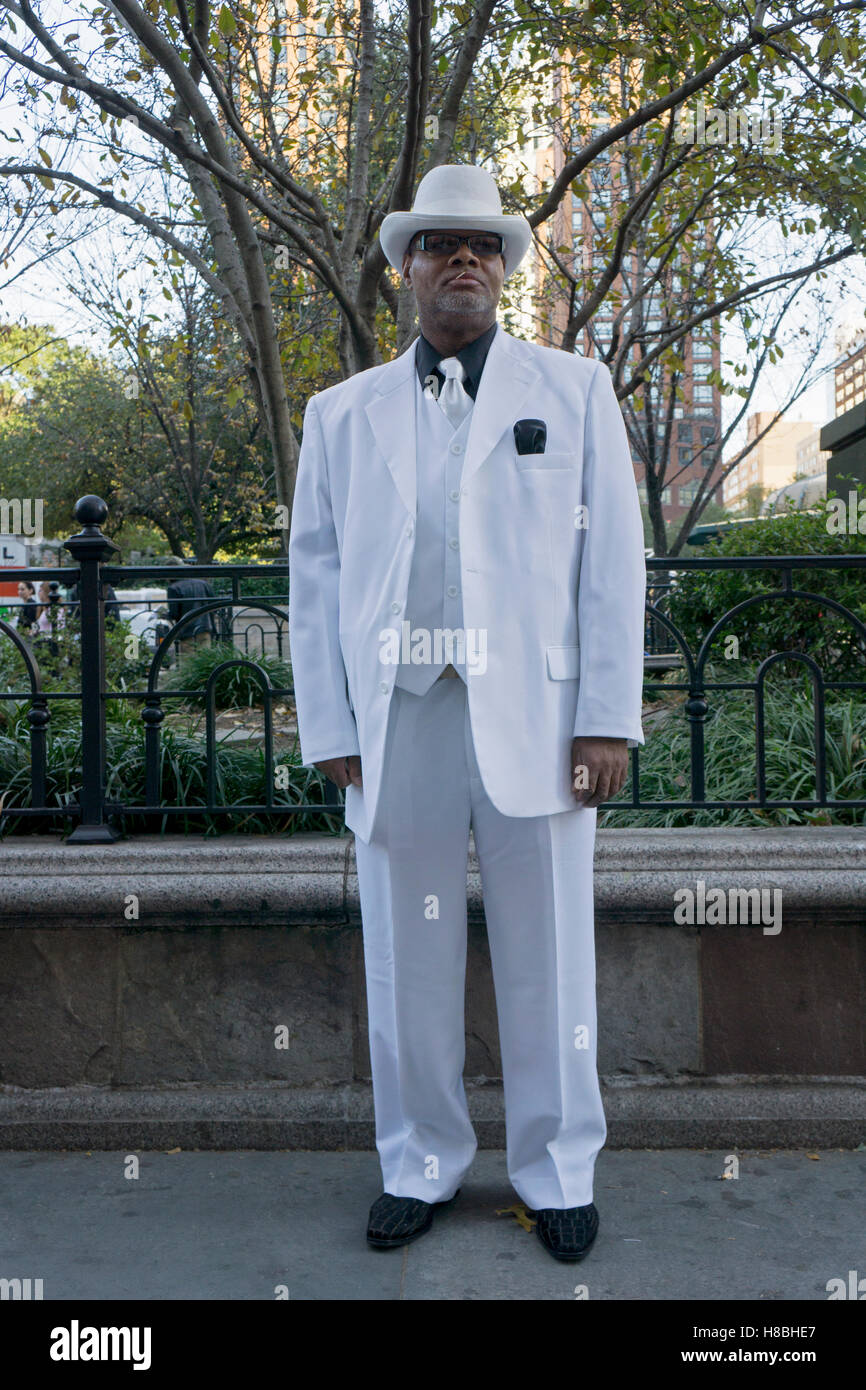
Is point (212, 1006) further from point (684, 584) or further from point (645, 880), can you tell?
point (684, 584)

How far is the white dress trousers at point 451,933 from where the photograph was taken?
302 centimetres

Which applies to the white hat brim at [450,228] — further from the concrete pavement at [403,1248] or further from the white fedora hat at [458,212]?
the concrete pavement at [403,1248]

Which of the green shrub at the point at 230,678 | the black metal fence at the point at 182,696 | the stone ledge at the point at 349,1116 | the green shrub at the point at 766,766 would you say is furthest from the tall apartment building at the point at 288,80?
the stone ledge at the point at 349,1116

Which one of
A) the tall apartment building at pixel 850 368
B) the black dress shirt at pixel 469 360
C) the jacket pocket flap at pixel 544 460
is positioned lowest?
the jacket pocket flap at pixel 544 460

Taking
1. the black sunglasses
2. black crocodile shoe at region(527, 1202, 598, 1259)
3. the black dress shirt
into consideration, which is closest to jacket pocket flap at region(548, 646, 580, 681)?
the black dress shirt

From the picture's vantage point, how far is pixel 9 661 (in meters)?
7.44

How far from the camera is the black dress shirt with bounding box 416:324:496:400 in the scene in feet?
10.3

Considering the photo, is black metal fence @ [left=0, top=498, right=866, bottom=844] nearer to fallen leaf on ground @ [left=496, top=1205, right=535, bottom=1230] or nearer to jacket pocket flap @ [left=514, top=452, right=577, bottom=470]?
jacket pocket flap @ [left=514, top=452, right=577, bottom=470]

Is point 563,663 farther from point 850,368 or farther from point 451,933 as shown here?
point 850,368

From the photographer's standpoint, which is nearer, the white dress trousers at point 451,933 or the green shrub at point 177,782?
the white dress trousers at point 451,933

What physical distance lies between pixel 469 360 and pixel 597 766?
3.63ft

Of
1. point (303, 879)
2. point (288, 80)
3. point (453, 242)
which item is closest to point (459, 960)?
point (303, 879)

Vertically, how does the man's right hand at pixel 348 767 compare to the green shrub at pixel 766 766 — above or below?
above

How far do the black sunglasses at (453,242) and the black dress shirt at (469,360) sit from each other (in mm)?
201
